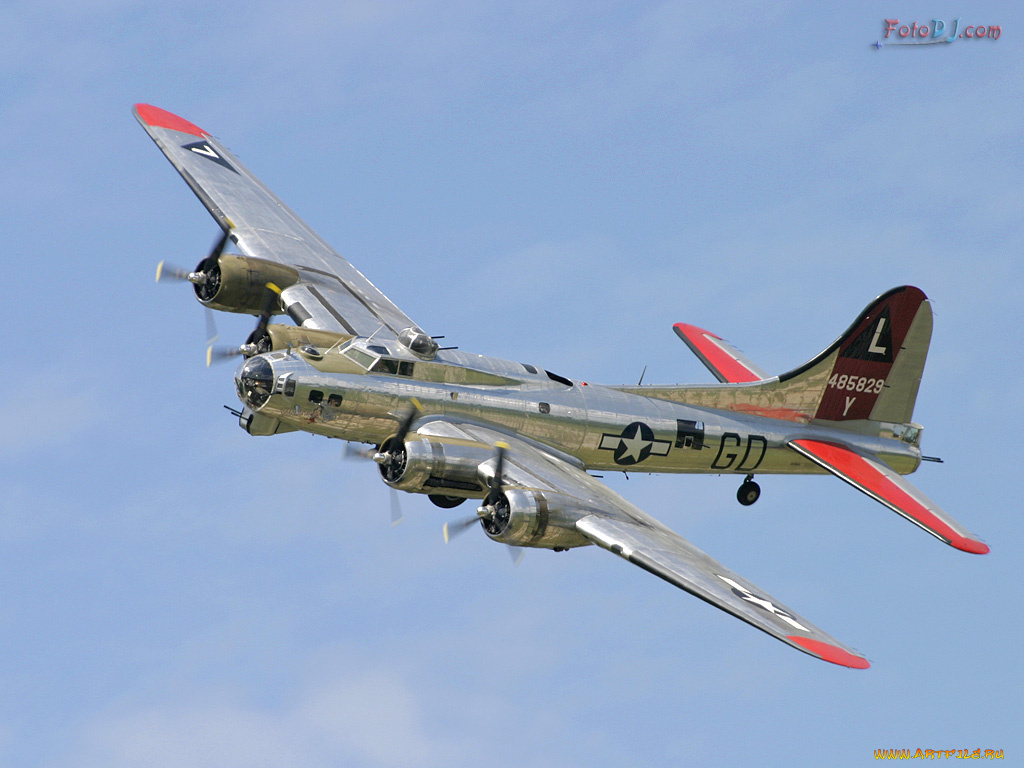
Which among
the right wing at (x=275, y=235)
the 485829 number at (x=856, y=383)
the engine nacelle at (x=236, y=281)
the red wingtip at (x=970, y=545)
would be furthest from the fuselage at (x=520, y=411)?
the red wingtip at (x=970, y=545)

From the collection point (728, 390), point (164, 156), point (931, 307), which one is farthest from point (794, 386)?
point (164, 156)

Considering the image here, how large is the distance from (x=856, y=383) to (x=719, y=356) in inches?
177

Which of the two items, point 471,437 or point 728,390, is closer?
point 471,437

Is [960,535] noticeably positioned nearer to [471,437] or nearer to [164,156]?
[471,437]

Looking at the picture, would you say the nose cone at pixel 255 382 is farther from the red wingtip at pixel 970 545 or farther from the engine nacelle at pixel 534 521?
the red wingtip at pixel 970 545

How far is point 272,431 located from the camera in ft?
104

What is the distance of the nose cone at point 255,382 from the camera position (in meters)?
29.6

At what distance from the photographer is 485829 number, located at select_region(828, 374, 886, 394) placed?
1411 inches

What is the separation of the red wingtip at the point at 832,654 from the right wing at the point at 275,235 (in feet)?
39.8

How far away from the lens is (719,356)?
128 feet

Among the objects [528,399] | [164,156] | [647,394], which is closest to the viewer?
[528,399]

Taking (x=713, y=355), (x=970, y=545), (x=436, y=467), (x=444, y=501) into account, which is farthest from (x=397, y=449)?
(x=970, y=545)

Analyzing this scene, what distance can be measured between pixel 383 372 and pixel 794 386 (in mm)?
11492

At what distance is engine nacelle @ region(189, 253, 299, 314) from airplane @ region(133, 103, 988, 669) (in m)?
0.04
